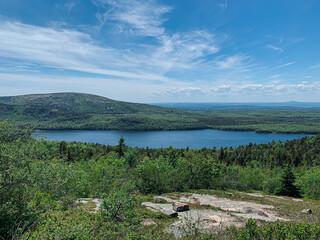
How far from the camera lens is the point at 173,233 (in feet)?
48.4

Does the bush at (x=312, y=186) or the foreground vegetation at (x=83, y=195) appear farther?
the bush at (x=312, y=186)

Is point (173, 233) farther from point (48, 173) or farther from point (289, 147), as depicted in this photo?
point (289, 147)

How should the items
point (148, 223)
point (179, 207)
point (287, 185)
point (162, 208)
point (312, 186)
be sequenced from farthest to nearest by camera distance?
1. point (312, 186)
2. point (287, 185)
3. point (162, 208)
4. point (179, 207)
5. point (148, 223)

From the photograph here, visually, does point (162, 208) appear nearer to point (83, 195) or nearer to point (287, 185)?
point (83, 195)

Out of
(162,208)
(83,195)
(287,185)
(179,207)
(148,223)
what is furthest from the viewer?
(287,185)

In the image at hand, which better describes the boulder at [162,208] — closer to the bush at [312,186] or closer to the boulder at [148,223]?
the boulder at [148,223]

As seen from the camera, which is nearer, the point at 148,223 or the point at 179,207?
the point at 148,223

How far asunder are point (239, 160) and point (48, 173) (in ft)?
392

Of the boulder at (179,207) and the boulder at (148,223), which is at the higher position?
the boulder at (148,223)

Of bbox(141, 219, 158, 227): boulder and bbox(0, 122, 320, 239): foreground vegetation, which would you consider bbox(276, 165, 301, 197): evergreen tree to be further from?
bbox(141, 219, 158, 227): boulder

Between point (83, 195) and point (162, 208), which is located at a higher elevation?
point (162, 208)

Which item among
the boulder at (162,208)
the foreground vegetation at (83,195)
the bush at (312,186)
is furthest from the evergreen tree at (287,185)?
the boulder at (162,208)

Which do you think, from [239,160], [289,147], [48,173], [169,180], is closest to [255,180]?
[169,180]

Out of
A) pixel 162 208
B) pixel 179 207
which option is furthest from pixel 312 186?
pixel 162 208
